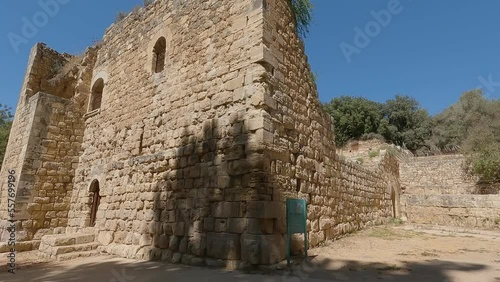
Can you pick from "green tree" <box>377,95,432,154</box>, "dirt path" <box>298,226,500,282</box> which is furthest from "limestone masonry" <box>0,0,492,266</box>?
"green tree" <box>377,95,432,154</box>

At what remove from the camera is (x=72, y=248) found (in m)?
6.80

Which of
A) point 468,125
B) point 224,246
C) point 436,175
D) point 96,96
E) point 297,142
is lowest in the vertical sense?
point 224,246

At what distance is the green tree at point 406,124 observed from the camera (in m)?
30.3

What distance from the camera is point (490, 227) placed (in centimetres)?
1084

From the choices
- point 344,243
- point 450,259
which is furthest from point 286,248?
point 450,259

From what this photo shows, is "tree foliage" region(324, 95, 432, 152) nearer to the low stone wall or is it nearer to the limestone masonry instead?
the low stone wall

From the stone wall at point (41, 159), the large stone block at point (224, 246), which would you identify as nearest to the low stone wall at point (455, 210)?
the large stone block at point (224, 246)

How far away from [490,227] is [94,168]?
1323cm

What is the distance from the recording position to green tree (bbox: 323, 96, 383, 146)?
29844 mm

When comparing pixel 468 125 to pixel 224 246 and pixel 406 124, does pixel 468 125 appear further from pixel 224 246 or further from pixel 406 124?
pixel 224 246

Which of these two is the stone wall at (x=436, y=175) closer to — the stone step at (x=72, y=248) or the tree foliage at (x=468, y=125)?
the tree foliage at (x=468, y=125)

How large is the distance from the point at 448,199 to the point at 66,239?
42.2 feet

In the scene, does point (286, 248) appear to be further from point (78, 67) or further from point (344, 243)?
point (78, 67)

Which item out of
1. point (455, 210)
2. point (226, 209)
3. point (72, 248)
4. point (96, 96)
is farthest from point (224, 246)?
point (455, 210)
